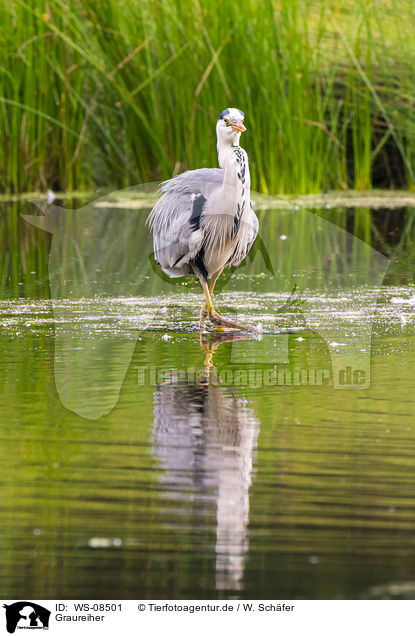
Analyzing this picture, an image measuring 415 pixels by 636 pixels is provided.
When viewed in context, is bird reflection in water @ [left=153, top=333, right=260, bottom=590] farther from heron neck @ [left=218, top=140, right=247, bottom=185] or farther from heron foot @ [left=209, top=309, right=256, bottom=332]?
heron neck @ [left=218, top=140, right=247, bottom=185]

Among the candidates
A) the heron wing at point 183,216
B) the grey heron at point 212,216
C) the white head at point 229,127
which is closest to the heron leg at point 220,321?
the grey heron at point 212,216

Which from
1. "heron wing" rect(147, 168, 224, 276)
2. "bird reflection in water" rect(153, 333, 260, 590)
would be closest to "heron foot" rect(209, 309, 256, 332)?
"heron wing" rect(147, 168, 224, 276)

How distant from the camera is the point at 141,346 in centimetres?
575

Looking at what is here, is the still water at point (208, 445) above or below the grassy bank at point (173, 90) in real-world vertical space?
below

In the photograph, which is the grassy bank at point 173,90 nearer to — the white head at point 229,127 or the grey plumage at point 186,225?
the grey plumage at point 186,225

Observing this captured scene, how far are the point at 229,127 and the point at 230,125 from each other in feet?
0.04

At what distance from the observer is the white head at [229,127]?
Answer: 245 inches

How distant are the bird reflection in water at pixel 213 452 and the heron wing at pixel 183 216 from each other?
4.78ft

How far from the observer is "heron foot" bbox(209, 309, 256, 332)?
6.16 metres

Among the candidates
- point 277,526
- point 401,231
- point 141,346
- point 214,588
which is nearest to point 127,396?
point 141,346
